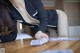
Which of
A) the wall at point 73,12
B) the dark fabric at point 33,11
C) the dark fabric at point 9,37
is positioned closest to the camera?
the dark fabric at point 9,37

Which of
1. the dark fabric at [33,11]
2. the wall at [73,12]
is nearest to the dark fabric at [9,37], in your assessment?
the dark fabric at [33,11]

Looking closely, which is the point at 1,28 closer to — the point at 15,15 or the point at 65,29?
the point at 15,15

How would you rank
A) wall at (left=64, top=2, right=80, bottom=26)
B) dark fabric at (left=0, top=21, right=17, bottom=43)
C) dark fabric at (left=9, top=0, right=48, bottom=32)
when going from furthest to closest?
wall at (left=64, top=2, right=80, bottom=26) < dark fabric at (left=9, top=0, right=48, bottom=32) < dark fabric at (left=0, top=21, right=17, bottom=43)

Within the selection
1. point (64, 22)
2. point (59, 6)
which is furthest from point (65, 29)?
point (59, 6)

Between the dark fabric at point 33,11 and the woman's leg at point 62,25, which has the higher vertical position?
the dark fabric at point 33,11

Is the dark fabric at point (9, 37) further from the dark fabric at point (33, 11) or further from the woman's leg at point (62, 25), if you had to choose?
the woman's leg at point (62, 25)

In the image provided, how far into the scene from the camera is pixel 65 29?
161 centimetres

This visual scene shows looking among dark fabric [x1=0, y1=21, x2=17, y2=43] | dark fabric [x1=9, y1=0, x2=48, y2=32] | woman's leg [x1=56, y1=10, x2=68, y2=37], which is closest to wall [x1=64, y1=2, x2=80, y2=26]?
woman's leg [x1=56, y1=10, x2=68, y2=37]

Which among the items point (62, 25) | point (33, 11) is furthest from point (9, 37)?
point (62, 25)

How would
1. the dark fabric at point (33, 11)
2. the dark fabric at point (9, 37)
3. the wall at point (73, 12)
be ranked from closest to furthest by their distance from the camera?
1. the dark fabric at point (9, 37)
2. the dark fabric at point (33, 11)
3. the wall at point (73, 12)

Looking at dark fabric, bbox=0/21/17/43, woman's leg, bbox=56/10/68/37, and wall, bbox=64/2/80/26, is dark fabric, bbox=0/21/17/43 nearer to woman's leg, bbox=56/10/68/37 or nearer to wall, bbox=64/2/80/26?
woman's leg, bbox=56/10/68/37

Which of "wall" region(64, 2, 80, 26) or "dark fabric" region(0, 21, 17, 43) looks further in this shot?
"wall" region(64, 2, 80, 26)

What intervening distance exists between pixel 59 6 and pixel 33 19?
1.52 m

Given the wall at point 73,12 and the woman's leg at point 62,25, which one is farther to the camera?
the wall at point 73,12
